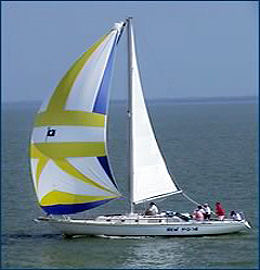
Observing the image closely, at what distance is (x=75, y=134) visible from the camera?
103 feet

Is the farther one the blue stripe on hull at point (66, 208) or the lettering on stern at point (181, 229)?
the blue stripe on hull at point (66, 208)

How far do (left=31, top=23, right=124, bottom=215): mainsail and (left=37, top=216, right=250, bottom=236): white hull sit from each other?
872mm

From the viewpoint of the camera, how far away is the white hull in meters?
31.2

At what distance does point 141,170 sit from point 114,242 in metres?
3.16

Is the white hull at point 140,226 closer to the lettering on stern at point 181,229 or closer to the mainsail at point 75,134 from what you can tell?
the lettering on stern at point 181,229

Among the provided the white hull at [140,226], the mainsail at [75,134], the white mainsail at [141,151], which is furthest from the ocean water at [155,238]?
the white mainsail at [141,151]

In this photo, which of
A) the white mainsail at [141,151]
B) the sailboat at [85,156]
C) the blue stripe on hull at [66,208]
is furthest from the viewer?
the white mainsail at [141,151]

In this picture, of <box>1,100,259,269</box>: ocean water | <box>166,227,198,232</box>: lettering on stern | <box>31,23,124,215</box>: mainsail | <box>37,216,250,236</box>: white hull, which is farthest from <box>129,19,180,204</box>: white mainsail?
<box>1,100,259,269</box>: ocean water

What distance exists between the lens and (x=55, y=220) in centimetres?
3166

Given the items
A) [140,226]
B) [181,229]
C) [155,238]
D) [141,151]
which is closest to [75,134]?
[141,151]

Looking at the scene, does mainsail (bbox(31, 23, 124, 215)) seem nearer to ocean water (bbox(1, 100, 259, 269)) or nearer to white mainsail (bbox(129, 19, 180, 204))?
white mainsail (bbox(129, 19, 180, 204))

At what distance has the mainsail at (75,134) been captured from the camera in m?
31.5

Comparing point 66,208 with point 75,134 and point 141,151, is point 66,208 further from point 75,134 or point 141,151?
point 141,151

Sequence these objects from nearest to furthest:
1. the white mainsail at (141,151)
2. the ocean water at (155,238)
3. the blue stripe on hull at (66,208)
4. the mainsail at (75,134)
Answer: the ocean water at (155,238) < the mainsail at (75,134) < the blue stripe on hull at (66,208) < the white mainsail at (141,151)
